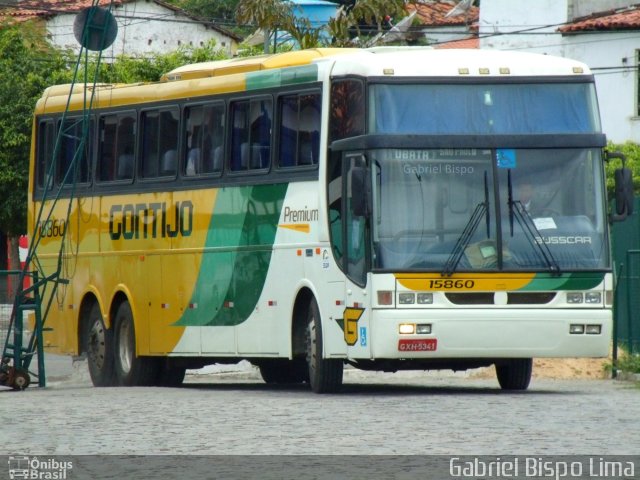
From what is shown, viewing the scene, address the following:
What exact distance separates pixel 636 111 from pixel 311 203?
3524 cm

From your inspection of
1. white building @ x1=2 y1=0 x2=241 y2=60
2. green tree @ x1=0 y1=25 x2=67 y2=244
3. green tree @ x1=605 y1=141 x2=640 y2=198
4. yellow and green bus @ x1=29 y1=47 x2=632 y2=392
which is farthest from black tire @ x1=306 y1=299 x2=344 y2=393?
white building @ x1=2 y1=0 x2=241 y2=60

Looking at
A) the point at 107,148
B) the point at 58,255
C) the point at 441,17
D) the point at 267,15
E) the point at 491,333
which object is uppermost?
the point at 441,17

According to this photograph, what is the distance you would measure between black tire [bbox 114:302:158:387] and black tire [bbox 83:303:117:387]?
135mm

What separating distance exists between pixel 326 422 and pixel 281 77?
6.02 m

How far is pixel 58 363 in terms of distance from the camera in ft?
99.4

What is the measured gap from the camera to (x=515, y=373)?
18750mm

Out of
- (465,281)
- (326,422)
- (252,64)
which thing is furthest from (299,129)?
(326,422)

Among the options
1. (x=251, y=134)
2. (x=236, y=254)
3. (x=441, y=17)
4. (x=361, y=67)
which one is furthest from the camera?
(x=441, y=17)

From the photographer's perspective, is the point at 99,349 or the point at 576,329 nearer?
the point at 576,329

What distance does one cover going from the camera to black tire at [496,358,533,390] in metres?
18.6

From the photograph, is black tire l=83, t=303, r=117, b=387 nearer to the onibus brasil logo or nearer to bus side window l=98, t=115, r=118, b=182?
bus side window l=98, t=115, r=118, b=182

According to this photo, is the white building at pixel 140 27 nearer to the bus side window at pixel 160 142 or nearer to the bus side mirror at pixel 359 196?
the bus side window at pixel 160 142

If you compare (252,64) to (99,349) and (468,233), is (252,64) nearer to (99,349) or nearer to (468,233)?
(468,233)

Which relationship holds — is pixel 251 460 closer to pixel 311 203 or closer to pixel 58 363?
pixel 311 203
